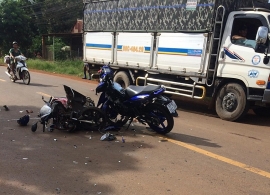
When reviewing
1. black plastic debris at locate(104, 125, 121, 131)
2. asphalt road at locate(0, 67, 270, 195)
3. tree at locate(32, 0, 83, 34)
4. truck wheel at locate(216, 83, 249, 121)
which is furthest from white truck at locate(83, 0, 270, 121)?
tree at locate(32, 0, 83, 34)

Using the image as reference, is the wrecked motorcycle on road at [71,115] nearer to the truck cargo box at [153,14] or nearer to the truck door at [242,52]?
the truck door at [242,52]

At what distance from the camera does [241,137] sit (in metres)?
6.10

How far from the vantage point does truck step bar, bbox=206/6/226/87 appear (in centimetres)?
759

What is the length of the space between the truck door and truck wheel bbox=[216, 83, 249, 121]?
29cm

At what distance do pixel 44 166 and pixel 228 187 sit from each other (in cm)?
241

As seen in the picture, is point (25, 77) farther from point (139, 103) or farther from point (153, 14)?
point (139, 103)

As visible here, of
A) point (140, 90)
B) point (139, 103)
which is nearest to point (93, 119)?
point (139, 103)

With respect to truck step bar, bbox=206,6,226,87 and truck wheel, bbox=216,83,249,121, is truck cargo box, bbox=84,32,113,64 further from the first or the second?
truck wheel, bbox=216,83,249,121

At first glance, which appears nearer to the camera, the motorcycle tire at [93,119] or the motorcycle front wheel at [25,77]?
the motorcycle tire at [93,119]

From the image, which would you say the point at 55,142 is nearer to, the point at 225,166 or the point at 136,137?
the point at 136,137

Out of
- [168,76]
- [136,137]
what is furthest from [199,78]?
[136,137]

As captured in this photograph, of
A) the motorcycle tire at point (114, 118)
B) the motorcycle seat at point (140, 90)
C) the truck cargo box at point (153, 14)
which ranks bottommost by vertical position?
the motorcycle tire at point (114, 118)

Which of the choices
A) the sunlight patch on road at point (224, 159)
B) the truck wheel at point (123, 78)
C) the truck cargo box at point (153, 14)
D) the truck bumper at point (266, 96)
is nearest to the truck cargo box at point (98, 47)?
the truck cargo box at point (153, 14)

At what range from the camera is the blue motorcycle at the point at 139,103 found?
560cm
